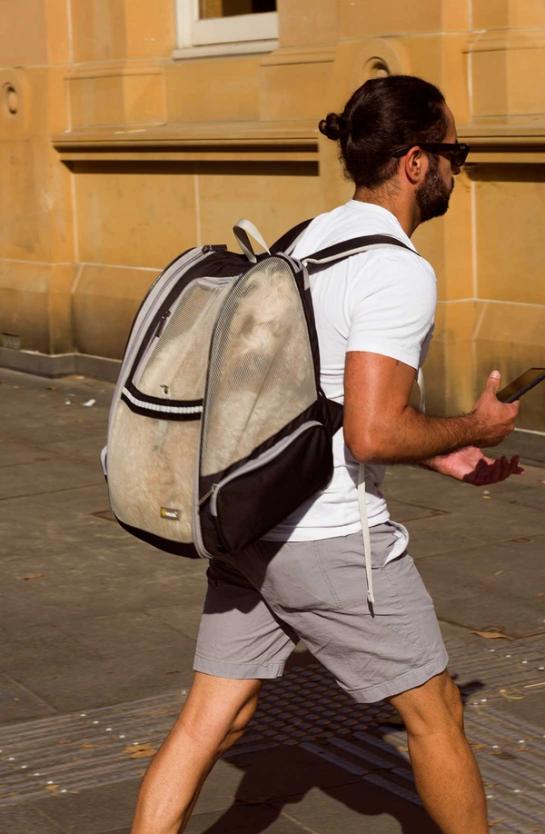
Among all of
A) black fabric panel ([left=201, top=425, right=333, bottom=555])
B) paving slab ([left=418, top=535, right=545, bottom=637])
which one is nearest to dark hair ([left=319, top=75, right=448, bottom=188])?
black fabric panel ([left=201, top=425, right=333, bottom=555])

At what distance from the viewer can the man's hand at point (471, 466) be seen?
344 cm

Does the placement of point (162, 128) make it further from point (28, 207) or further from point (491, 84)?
point (491, 84)

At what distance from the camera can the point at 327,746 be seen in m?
4.73

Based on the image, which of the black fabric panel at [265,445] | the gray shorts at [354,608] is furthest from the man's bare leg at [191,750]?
the black fabric panel at [265,445]

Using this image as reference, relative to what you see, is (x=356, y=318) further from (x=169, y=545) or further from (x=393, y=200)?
(x=169, y=545)

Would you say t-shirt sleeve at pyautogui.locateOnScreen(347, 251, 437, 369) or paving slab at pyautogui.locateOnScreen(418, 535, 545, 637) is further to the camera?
paving slab at pyautogui.locateOnScreen(418, 535, 545, 637)

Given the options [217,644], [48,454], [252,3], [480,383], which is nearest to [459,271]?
[480,383]

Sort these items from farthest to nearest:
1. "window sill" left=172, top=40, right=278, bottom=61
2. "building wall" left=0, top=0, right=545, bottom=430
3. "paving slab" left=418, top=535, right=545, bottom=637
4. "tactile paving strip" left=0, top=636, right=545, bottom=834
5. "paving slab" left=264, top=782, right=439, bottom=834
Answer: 1. "window sill" left=172, top=40, right=278, bottom=61
2. "building wall" left=0, top=0, right=545, bottom=430
3. "paving slab" left=418, top=535, right=545, bottom=637
4. "tactile paving strip" left=0, top=636, right=545, bottom=834
5. "paving slab" left=264, top=782, right=439, bottom=834

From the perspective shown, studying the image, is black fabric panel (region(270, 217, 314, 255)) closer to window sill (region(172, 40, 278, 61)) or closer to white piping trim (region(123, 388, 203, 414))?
white piping trim (region(123, 388, 203, 414))

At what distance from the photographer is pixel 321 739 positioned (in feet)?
15.7

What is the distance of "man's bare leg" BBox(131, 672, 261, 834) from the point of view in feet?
11.3

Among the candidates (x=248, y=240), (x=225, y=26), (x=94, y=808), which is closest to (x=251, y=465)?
(x=248, y=240)

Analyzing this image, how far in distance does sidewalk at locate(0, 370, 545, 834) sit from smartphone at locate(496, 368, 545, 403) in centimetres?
131

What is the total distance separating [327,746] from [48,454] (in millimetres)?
4750
